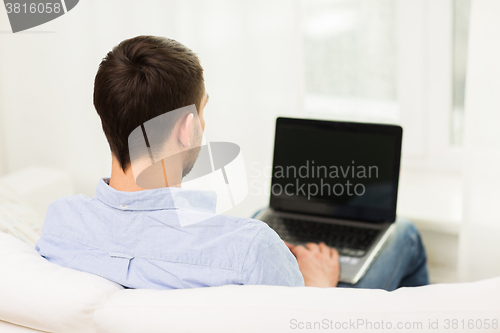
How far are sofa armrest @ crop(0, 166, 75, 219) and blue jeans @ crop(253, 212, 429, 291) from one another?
1153 mm

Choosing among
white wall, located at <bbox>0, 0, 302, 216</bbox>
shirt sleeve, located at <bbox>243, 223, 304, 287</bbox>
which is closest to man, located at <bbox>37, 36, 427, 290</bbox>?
shirt sleeve, located at <bbox>243, 223, 304, 287</bbox>

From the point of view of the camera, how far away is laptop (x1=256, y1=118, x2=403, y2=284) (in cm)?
135

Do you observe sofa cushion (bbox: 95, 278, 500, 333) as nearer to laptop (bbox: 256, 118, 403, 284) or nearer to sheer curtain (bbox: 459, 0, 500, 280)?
laptop (bbox: 256, 118, 403, 284)

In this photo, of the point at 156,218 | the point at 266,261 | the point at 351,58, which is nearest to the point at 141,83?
the point at 156,218

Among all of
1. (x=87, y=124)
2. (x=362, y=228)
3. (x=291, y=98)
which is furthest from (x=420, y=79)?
(x=87, y=124)

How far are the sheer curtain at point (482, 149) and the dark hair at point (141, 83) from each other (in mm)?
879

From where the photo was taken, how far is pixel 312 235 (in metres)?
1.34

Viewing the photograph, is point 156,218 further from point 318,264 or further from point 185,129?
point 318,264

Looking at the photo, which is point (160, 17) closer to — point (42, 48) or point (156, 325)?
point (42, 48)

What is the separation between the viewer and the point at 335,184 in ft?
4.70

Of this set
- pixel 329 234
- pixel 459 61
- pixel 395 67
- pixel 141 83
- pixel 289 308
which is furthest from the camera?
pixel 395 67

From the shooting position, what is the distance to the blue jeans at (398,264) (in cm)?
126

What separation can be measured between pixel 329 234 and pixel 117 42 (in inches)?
44.8

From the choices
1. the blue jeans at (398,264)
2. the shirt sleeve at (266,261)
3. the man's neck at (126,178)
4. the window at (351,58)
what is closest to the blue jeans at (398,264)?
the blue jeans at (398,264)
